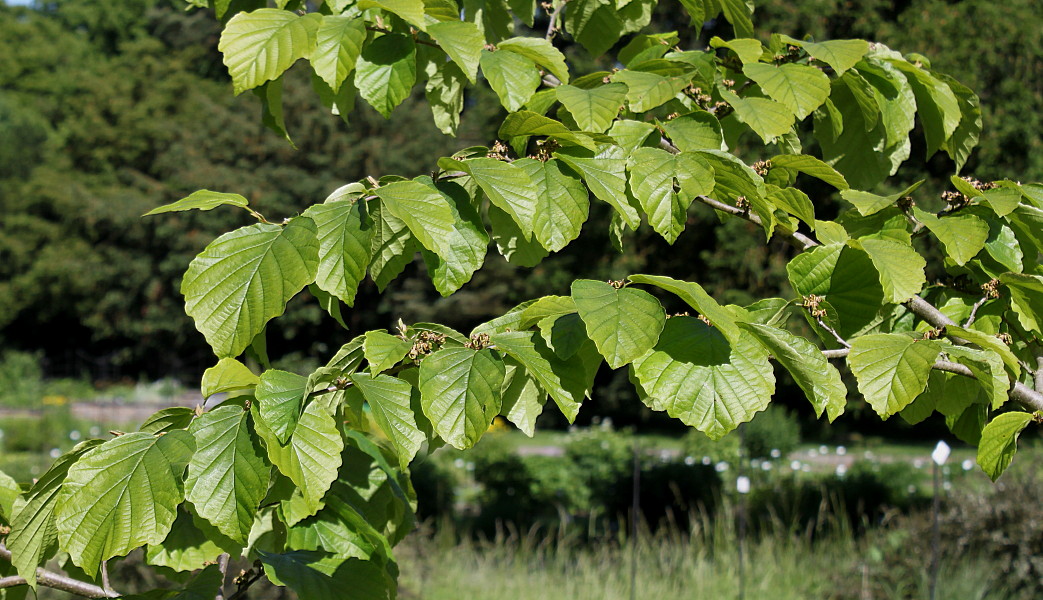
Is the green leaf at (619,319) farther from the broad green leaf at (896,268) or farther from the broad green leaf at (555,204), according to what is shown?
the broad green leaf at (896,268)

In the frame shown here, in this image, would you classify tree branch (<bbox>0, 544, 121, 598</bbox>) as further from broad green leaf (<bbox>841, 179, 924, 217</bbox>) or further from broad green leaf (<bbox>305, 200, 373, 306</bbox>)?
broad green leaf (<bbox>841, 179, 924, 217</bbox>)

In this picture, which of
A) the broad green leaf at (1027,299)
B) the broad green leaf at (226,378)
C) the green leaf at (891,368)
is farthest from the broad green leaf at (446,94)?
the broad green leaf at (1027,299)

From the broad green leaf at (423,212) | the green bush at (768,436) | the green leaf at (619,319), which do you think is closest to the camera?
→ the green leaf at (619,319)

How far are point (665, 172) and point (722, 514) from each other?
6.33 m

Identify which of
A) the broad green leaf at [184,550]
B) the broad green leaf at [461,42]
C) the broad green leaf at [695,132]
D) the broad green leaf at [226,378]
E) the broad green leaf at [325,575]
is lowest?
the broad green leaf at [184,550]

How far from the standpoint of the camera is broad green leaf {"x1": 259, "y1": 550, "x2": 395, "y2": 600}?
1242 mm

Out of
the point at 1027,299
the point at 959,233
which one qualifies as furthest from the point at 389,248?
the point at 1027,299

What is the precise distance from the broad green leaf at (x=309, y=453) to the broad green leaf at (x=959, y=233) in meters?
0.89

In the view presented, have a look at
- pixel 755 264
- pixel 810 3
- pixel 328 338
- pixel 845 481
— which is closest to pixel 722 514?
pixel 845 481

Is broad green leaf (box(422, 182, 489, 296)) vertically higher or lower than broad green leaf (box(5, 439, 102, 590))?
higher

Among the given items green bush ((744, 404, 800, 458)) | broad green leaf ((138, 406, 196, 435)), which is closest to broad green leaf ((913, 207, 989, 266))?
broad green leaf ((138, 406, 196, 435))

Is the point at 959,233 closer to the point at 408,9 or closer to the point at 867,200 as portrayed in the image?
→ the point at 867,200

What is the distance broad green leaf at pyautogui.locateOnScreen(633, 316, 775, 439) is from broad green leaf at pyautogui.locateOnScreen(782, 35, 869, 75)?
1.76ft

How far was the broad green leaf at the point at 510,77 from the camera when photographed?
1336 mm
